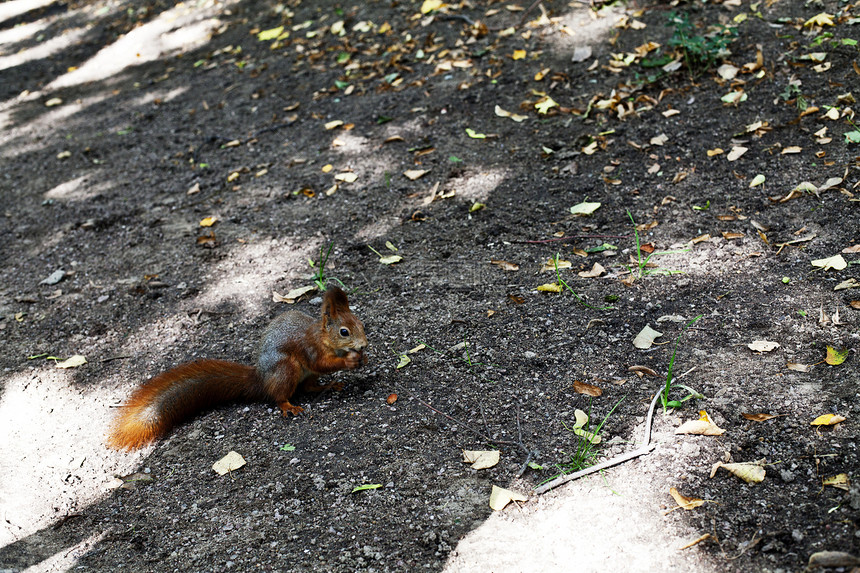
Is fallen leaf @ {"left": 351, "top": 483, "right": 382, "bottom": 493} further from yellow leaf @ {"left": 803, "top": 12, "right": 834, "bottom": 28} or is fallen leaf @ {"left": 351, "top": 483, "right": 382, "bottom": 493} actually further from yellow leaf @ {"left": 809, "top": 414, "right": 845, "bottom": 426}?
yellow leaf @ {"left": 803, "top": 12, "right": 834, "bottom": 28}

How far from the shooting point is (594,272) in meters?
3.27

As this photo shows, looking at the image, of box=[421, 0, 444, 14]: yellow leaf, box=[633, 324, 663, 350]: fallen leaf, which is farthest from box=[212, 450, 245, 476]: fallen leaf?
box=[421, 0, 444, 14]: yellow leaf

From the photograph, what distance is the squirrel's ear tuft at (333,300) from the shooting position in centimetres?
257

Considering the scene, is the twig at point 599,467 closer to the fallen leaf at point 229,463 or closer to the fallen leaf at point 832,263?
the fallen leaf at point 229,463

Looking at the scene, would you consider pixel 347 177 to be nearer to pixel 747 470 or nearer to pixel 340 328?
pixel 340 328

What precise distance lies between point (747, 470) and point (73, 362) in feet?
9.92

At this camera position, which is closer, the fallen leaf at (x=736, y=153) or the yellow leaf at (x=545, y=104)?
the fallen leaf at (x=736, y=153)

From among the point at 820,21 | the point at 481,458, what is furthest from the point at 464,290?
the point at 820,21

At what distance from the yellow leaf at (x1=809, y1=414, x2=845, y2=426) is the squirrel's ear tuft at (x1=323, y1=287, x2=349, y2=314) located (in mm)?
1729

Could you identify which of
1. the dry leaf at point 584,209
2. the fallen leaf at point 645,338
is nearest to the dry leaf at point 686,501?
the fallen leaf at point 645,338

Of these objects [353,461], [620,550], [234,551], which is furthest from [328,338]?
[620,550]

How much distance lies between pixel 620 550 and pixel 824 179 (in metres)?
2.54

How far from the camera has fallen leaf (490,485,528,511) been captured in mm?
2170

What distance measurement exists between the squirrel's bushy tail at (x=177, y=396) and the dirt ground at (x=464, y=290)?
0.26 ft
